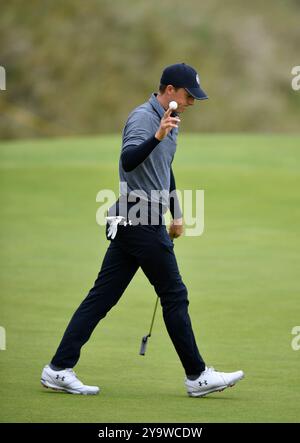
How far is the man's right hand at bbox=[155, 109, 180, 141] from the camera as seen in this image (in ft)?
23.2

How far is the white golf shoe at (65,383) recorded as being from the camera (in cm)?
756

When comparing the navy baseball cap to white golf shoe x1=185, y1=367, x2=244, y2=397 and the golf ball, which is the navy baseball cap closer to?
the golf ball

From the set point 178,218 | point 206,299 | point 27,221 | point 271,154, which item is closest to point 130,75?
point 271,154

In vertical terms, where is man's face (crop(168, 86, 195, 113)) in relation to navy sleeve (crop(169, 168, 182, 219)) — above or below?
above

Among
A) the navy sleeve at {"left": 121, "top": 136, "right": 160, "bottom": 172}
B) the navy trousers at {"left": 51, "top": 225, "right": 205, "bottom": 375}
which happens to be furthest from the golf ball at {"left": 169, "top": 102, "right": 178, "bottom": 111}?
the navy trousers at {"left": 51, "top": 225, "right": 205, "bottom": 375}

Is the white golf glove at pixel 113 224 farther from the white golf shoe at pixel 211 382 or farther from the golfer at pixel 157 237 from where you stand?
the white golf shoe at pixel 211 382

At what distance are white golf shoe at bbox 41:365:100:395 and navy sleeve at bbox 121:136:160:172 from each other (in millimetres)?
1358

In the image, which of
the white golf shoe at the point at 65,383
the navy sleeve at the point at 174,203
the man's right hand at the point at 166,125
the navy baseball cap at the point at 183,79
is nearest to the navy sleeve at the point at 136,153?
the man's right hand at the point at 166,125

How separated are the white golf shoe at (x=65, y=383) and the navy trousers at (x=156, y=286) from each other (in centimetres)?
8

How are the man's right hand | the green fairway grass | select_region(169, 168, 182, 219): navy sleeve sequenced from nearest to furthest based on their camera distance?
1. the man's right hand
2. the green fairway grass
3. select_region(169, 168, 182, 219): navy sleeve

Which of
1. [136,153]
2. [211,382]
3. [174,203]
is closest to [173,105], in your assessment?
[136,153]

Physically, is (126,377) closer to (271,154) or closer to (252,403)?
(252,403)

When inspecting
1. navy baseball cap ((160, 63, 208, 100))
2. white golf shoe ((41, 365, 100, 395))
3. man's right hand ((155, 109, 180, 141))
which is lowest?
white golf shoe ((41, 365, 100, 395))

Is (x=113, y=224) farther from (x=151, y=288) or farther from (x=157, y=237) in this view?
(x=151, y=288)
